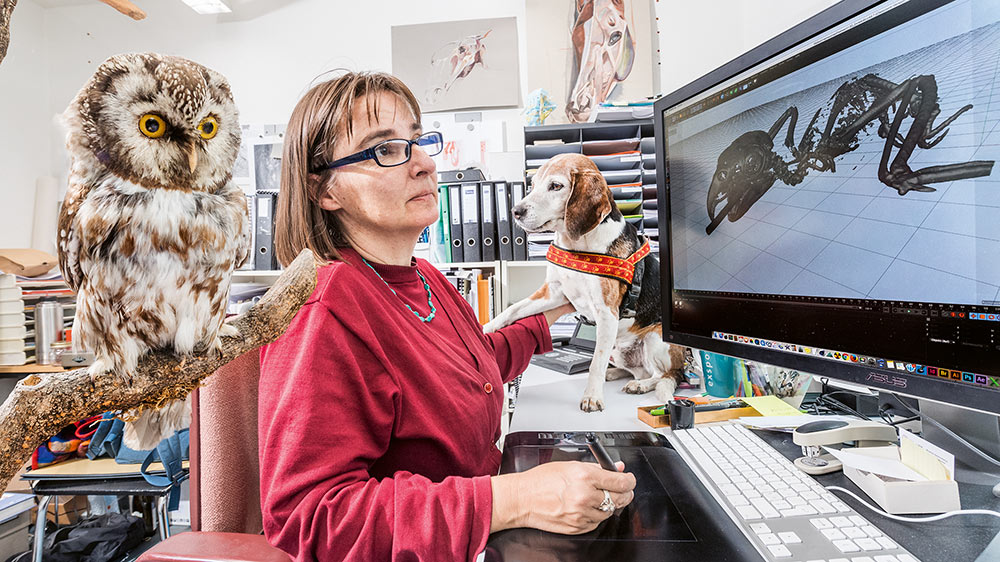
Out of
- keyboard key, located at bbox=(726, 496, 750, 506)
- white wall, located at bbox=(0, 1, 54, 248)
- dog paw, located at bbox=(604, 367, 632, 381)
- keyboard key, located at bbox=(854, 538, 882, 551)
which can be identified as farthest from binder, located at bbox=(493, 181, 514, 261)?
white wall, located at bbox=(0, 1, 54, 248)

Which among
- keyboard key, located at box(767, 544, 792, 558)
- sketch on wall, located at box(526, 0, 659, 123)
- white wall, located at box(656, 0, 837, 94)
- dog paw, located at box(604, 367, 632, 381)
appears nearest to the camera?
keyboard key, located at box(767, 544, 792, 558)

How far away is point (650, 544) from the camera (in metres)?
0.52

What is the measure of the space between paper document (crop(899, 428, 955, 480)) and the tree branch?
2.34 feet

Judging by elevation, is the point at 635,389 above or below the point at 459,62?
below

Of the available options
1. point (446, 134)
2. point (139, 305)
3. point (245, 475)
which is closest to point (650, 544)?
point (139, 305)

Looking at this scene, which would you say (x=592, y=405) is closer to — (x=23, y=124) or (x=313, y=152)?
(x=313, y=152)

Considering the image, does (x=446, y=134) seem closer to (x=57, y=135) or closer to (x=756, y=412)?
(x=756, y=412)

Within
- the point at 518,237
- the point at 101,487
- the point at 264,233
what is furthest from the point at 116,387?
the point at 518,237

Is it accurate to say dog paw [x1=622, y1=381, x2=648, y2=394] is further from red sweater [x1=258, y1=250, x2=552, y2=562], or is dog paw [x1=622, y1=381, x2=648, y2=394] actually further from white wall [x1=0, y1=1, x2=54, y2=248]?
white wall [x1=0, y1=1, x2=54, y2=248]

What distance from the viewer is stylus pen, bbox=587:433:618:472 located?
2.36 feet

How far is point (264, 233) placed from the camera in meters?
1.58

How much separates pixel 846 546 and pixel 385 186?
2.26ft

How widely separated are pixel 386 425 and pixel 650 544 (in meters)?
0.34

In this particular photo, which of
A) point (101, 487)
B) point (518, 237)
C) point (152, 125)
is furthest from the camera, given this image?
point (518, 237)
